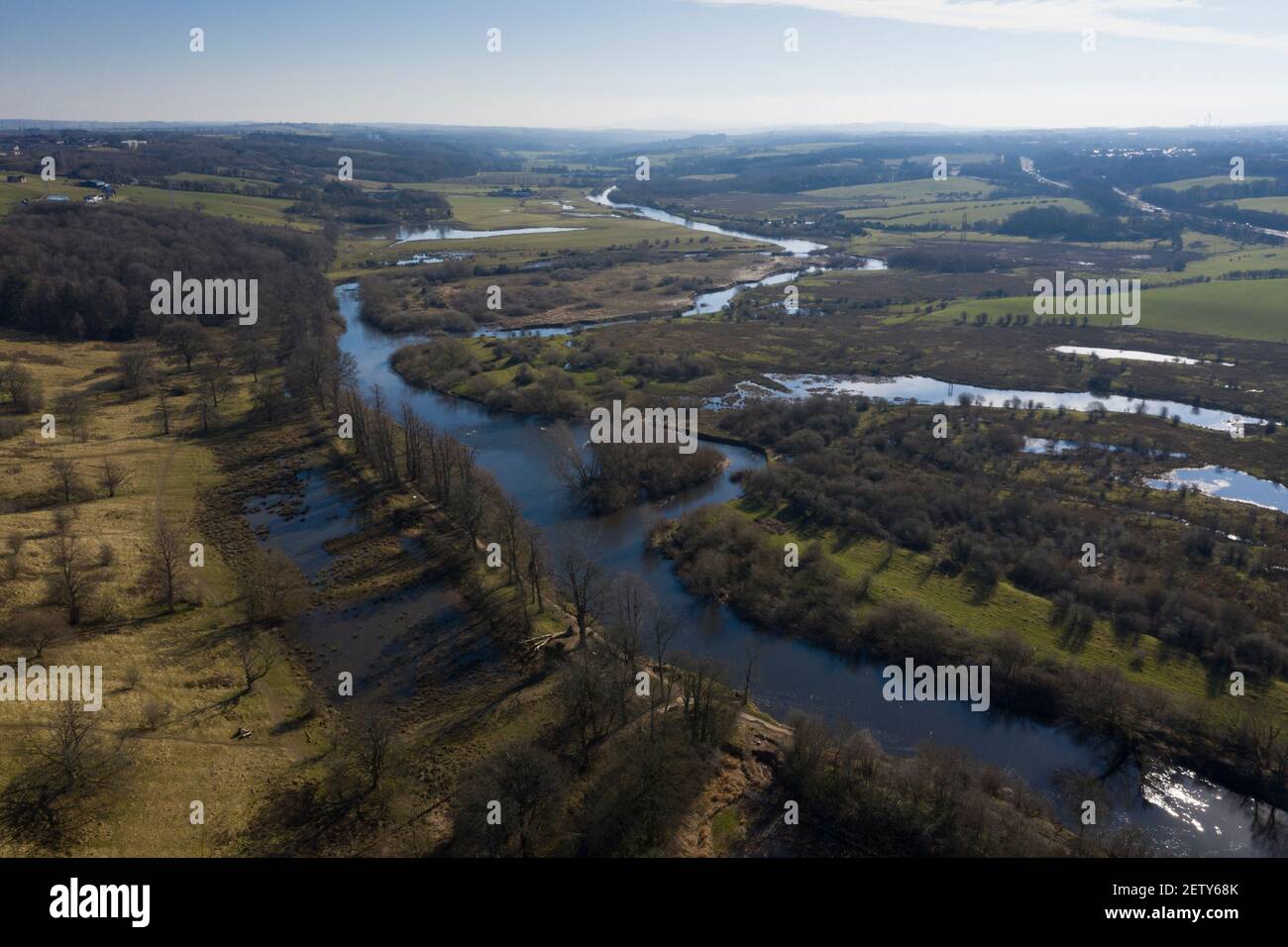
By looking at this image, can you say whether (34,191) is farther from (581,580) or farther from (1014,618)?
(1014,618)

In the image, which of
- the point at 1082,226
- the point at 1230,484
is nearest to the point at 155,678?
the point at 1230,484

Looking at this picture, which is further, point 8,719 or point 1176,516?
point 1176,516

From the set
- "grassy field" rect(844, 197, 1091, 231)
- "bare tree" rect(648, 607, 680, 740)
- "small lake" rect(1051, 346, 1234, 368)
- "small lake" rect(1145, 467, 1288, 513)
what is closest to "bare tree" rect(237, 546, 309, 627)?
"bare tree" rect(648, 607, 680, 740)

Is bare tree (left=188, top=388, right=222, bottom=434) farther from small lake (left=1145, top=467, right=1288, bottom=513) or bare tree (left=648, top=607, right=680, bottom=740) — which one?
small lake (left=1145, top=467, right=1288, bottom=513)

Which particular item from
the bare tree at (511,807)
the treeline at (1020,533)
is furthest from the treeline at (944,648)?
the bare tree at (511,807)

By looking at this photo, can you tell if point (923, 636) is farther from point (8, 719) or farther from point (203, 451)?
point (203, 451)

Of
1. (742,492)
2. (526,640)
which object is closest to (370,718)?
(526,640)
